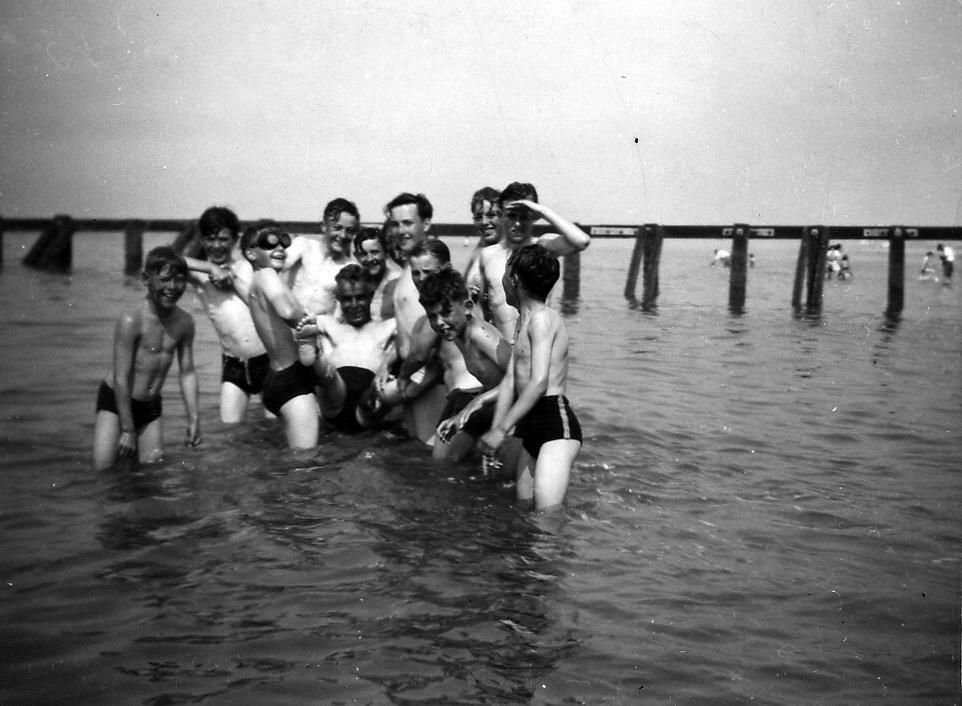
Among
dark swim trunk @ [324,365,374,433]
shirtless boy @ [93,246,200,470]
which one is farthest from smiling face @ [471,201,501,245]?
shirtless boy @ [93,246,200,470]

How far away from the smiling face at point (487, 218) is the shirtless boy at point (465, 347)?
99 cm

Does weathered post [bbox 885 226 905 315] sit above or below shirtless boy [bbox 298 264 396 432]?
above

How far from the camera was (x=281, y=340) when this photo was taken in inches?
273

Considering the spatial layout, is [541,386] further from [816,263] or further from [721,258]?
[721,258]

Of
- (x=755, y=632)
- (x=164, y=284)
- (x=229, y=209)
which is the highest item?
(x=229, y=209)

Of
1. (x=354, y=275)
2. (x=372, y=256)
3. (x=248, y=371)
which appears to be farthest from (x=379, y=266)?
(x=248, y=371)

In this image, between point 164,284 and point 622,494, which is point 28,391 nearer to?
point 164,284

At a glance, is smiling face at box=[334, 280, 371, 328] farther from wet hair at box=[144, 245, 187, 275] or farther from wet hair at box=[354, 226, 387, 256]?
wet hair at box=[144, 245, 187, 275]

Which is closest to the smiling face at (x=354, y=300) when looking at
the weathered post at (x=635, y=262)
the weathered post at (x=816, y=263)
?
the weathered post at (x=816, y=263)

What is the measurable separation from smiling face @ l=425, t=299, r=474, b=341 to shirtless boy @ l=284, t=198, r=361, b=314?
2.14 m

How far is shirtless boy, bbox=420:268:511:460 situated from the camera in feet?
20.1

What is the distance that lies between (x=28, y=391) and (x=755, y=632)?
8587 mm

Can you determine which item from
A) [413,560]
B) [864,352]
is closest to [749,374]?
[864,352]

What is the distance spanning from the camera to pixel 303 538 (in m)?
5.33
